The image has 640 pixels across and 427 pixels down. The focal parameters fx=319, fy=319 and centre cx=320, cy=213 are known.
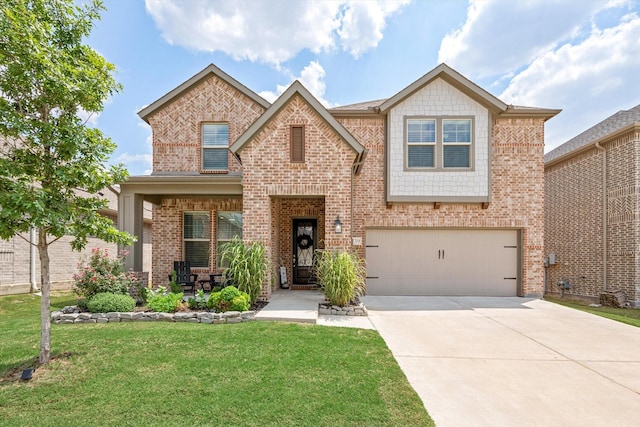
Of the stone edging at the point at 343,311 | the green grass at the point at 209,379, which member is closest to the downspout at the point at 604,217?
the stone edging at the point at 343,311

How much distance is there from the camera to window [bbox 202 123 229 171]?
1062cm

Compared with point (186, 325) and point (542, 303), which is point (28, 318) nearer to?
point (186, 325)

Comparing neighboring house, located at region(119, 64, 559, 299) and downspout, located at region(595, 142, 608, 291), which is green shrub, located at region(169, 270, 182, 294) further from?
downspout, located at region(595, 142, 608, 291)

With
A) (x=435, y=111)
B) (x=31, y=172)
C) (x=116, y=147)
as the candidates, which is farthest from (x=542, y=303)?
(x=31, y=172)

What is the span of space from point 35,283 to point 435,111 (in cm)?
1468

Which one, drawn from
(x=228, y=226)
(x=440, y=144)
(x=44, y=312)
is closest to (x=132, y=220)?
(x=228, y=226)

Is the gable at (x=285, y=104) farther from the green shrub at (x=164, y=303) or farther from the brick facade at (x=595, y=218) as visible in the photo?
the brick facade at (x=595, y=218)

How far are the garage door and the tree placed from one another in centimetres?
726

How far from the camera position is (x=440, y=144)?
966cm

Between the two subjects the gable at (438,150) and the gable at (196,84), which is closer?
the gable at (438,150)

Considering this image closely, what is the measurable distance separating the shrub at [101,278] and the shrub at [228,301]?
2463 mm

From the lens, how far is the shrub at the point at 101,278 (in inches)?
282

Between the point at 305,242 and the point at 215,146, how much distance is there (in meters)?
4.39

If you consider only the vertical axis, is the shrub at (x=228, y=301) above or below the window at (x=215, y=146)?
below
